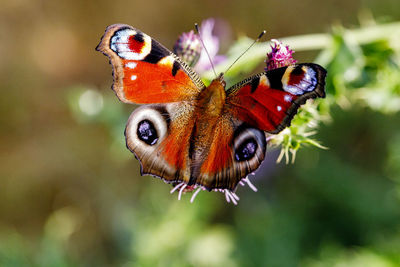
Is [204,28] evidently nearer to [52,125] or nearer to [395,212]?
[395,212]

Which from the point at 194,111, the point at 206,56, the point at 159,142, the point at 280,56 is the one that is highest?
the point at 280,56

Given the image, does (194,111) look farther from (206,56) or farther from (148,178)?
(148,178)

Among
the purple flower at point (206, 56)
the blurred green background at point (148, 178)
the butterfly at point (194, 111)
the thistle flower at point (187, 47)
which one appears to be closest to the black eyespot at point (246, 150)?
the butterfly at point (194, 111)

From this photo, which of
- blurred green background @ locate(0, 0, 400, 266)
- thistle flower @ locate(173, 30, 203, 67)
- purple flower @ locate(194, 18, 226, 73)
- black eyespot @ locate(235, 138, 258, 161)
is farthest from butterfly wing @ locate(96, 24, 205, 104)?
blurred green background @ locate(0, 0, 400, 266)

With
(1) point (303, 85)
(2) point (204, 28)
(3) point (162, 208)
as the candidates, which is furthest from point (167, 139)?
(3) point (162, 208)

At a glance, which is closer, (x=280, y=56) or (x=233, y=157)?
(x=233, y=157)

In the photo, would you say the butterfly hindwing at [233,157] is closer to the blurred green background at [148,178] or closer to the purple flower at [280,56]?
the purple flower at [280,56]

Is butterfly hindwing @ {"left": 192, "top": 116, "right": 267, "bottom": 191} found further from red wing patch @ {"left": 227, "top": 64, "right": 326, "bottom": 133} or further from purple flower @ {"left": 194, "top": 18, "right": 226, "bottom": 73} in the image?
purple flower @ {"left": 194, "top": 18, "right": 226, "bottom": 73}

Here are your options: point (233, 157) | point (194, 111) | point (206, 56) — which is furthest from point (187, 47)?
point (233, 157)
